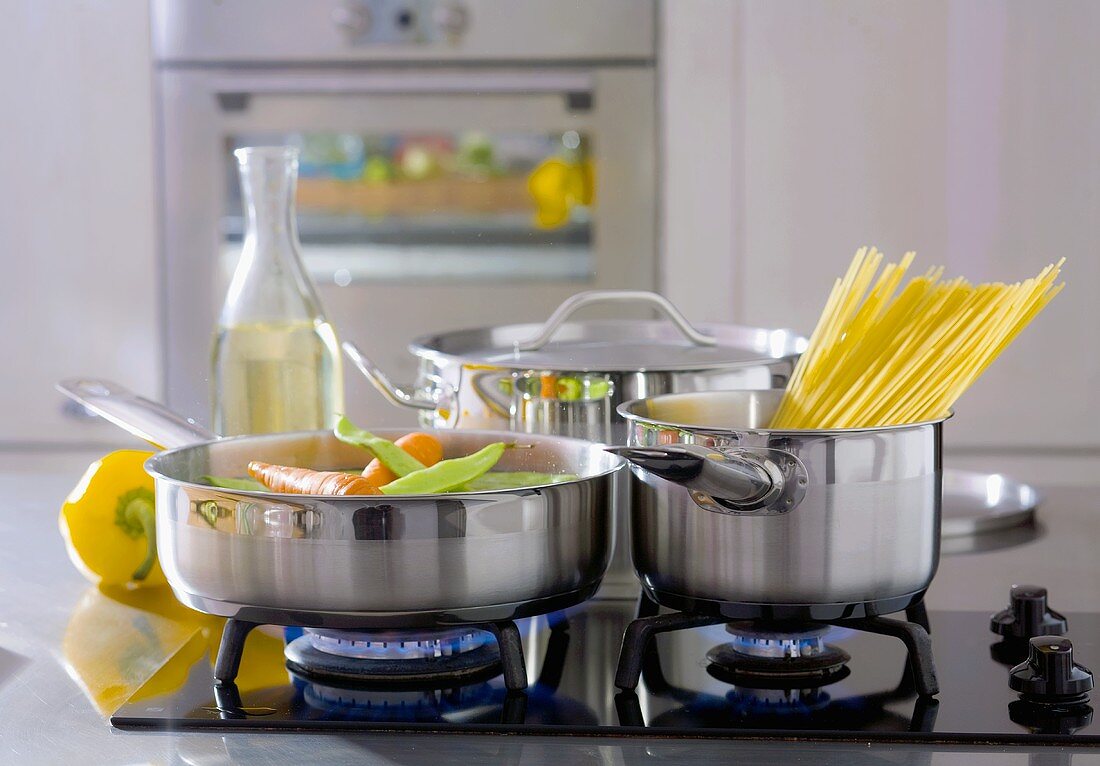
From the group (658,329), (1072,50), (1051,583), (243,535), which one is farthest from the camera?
(1072,50)

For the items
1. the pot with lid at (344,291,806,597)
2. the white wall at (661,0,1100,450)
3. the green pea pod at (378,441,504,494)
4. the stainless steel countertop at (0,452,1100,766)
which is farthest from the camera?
the white wall at (661,0,1100,450)

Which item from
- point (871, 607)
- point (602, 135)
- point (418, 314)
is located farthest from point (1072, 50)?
point (871, 607)

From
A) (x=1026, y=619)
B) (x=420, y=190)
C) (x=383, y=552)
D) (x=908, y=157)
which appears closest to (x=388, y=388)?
(x=383, y=552)

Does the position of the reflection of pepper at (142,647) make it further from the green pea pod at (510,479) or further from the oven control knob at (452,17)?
the oven control knob at (452,17)

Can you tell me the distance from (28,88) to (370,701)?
193 centimetres

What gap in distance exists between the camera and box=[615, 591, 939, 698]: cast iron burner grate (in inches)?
23.6

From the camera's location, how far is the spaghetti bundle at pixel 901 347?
0.66 m

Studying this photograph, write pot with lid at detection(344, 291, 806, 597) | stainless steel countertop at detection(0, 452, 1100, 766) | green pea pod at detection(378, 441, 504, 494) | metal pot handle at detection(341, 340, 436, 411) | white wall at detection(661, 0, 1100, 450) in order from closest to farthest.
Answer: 1. stainless steel countertop at detection(0, 452, 1100, 766)
2. green pea pod at detection(378, 441, 504, 494)
3. pot with lid at detection(344, 291, 806, 597)
4. metal pot handle at detection(341, 340, 436, 411)
5. white wall at detection(661, 0, 1100, 450)

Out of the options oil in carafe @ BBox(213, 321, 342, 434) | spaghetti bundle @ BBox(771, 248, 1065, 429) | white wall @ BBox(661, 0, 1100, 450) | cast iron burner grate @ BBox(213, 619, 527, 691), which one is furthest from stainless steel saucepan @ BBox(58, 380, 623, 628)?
white wall @ BBox(661, 0, 1100, 450)

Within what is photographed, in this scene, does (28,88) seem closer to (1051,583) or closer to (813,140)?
(813,140)

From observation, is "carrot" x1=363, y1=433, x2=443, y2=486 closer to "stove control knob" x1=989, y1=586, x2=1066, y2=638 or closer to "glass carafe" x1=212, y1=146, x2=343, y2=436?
"glass carafe" x1=212, y1=146, x2=343, y2=436

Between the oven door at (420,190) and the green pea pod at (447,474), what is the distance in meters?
1.52

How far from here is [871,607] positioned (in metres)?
0.59

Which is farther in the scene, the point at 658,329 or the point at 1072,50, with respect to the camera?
the point at 1072,50
